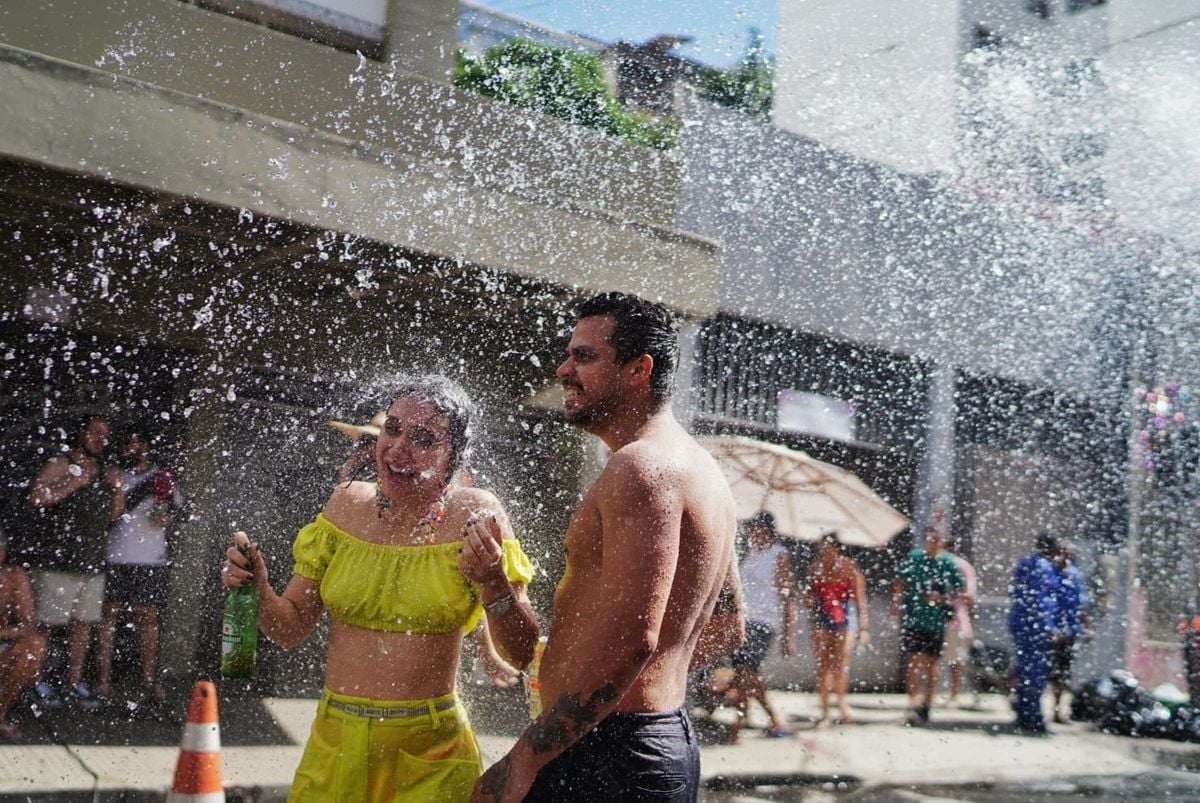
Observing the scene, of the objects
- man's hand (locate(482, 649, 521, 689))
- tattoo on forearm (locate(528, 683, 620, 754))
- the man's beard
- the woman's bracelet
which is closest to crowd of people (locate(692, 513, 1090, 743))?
man's hand (locate(482, 649, 521, 689))

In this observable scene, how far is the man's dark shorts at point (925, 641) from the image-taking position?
30.9ft

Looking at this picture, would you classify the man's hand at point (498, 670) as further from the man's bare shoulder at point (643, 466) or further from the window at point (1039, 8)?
the window at point (1039, 8)

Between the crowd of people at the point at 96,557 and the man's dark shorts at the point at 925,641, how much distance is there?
598cm

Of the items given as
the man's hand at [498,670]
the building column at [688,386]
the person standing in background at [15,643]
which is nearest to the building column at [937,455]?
the building column at [688,386]

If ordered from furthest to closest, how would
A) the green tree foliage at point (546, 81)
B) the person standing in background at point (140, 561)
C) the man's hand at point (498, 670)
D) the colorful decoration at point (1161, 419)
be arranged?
the colorful decoration at point (1161, 419) → the green tree foliage at point (546, 81) → the person standing in background at point (140, 561) → the man's hand at point (498, 670)

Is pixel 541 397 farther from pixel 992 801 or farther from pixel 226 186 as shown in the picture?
pixel 992 801

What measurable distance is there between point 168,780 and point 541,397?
4100 mm

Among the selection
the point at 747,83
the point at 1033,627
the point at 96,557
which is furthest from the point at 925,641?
the point at 96,557

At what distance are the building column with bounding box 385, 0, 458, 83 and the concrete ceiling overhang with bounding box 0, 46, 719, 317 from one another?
1.60m

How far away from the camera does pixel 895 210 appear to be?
12.9 meters

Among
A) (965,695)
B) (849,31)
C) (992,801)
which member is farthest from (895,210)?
(992,801)

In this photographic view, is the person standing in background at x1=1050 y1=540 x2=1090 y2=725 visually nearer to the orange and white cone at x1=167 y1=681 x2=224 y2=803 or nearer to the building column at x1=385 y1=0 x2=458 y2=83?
the building column at x1=385 y1=0 x2=458 y2=83

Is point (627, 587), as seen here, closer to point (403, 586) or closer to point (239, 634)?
point (403, 586)

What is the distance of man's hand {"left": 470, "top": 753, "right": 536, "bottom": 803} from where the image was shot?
2041mm
